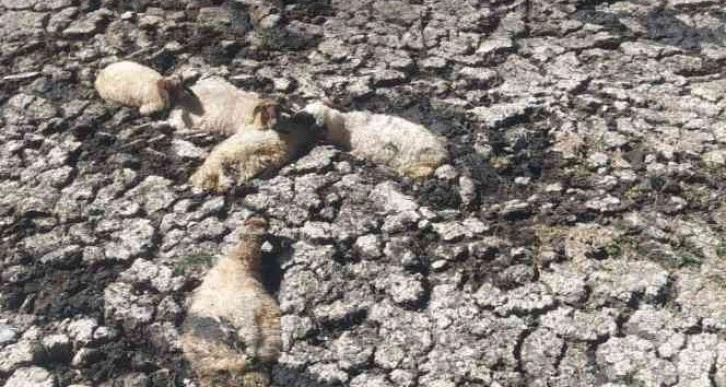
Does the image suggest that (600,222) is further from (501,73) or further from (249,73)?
(249,73)

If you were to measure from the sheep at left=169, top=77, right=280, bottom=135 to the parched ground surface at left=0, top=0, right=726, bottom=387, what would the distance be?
75 millimetres

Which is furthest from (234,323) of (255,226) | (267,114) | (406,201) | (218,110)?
(218,110)

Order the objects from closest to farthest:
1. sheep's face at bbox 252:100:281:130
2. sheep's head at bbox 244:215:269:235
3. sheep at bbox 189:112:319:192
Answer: sheep's head at bbox 244:215:269:235, sheep at bbox 189:112:319:192, sheep's face at bbox 252:100:281:130

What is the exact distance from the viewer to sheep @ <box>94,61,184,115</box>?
389 centimetres

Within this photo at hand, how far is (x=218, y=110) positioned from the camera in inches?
151

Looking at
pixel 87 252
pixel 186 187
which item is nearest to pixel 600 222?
pixel 186 187

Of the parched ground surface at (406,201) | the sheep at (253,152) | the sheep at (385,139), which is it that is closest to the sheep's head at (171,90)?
the parched ground surface at (406,201)

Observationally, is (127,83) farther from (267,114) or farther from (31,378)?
(31,378)

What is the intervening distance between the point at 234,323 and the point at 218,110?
3.50 feet

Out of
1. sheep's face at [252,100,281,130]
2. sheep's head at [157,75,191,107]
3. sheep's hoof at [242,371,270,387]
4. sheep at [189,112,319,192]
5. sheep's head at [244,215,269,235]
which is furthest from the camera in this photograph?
sheep's head at [157,75,191,107]

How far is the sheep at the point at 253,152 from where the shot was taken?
11.7 ft

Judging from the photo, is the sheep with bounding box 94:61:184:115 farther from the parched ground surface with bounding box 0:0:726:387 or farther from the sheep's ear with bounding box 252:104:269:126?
the sheep's ear with bounding box 252:104:269:126

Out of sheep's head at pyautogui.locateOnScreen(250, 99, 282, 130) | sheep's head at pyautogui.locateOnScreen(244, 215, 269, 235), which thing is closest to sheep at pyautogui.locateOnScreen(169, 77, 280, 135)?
sheep's head at pyautogui.locateOnScreen(250, 99, 282, 130)

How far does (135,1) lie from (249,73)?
79 centimetres
